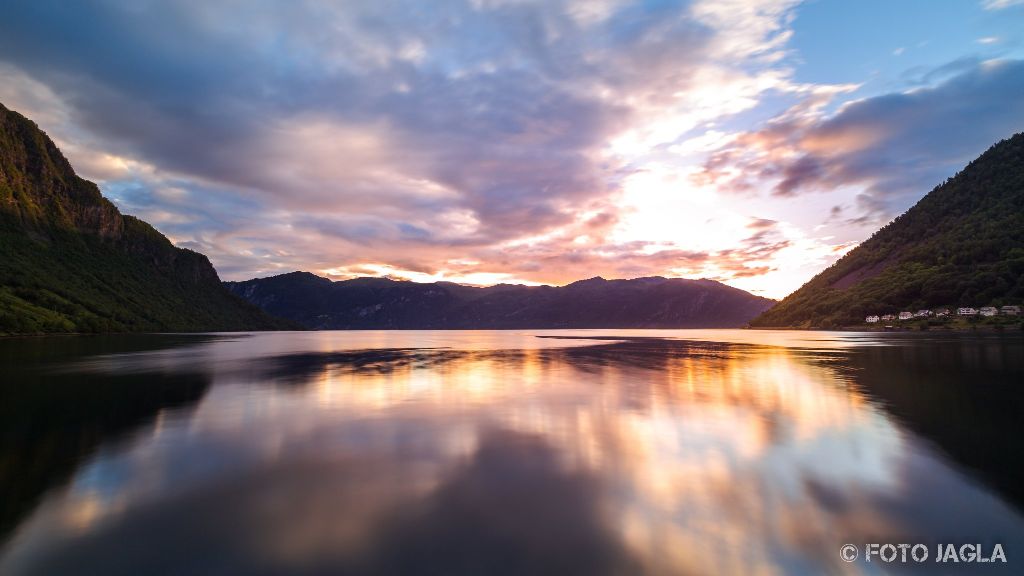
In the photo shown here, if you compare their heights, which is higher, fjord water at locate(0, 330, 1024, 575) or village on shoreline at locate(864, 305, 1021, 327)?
village on shoreline at locate(864, 305, 1021, 327)

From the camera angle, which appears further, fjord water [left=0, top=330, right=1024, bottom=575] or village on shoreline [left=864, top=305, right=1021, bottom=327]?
village on shoreline [left=864, top=305, right=1021, bottom=327]

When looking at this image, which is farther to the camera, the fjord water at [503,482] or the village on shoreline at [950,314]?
the village on shoreline at [950,314]

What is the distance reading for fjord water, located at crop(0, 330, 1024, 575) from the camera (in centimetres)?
859

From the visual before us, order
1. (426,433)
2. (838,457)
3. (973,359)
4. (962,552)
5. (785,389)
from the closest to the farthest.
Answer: (962,552) → (838,457) → (426,433) → (785,389) → (973,359)

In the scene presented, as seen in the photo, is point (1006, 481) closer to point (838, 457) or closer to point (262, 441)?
point (838, 457)

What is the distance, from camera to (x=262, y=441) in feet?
59.7

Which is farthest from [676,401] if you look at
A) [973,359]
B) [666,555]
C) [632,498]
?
[973,359]

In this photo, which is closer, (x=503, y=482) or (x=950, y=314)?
(x=503, y=482)

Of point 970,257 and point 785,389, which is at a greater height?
point 970,257

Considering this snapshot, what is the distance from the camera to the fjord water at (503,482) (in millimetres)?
8586

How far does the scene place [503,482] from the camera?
42.5 ft

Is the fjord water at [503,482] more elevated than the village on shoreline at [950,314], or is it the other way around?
the village on shoreline at [950,314]

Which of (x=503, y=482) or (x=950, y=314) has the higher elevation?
(x=950, y=314)

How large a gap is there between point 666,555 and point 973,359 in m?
63.8
